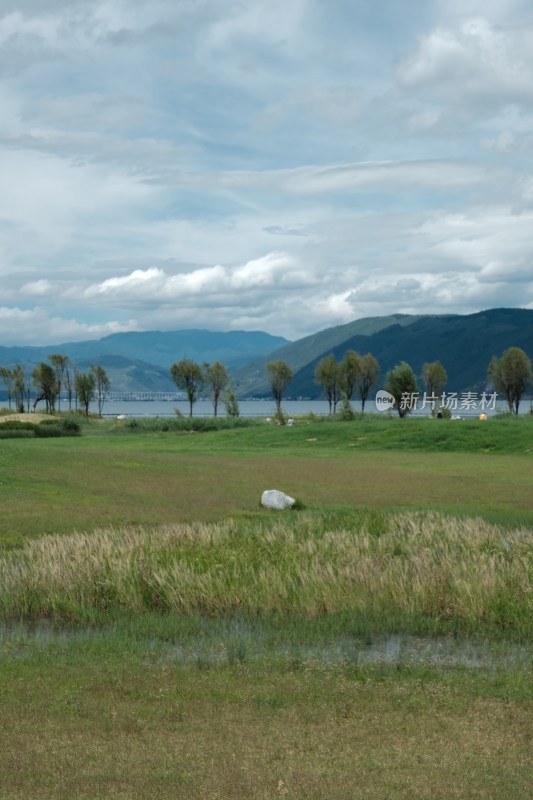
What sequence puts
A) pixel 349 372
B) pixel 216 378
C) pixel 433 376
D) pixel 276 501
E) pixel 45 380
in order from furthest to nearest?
pixel 216 378 → pixel 433 376 → pixel 349 372 → pixel 45 380 → pixel 276 501

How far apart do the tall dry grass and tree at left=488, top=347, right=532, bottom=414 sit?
108m

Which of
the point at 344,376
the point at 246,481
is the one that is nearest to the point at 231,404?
the point at 344,376

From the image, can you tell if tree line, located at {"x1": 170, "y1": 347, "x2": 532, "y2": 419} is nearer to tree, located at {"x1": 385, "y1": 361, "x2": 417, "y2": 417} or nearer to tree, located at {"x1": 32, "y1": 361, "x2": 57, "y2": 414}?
tree, located at {"x1": 385, "y1": 361, "x2": 417, "y2": 417}

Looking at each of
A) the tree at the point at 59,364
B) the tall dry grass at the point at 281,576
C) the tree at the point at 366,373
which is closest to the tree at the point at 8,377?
the tree at the point at 59,364

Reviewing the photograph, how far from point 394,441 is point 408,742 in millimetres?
54776

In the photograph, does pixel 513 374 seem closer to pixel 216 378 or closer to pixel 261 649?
pixel 216 378

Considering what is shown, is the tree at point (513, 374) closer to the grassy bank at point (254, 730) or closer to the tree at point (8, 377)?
the tree at point (8, 377)

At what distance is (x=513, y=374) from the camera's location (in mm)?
126438

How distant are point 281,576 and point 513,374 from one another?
114 m

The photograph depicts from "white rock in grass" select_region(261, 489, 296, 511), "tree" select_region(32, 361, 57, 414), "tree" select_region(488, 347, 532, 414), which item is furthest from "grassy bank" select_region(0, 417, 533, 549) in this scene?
"tree" select_region(32, 361, 57, 414)

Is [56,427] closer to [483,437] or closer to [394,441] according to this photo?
[394,441]

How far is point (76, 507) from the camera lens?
28984mm

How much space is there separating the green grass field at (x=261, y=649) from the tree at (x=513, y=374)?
321 feet

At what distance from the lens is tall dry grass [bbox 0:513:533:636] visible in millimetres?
16234
